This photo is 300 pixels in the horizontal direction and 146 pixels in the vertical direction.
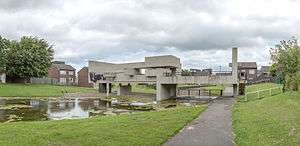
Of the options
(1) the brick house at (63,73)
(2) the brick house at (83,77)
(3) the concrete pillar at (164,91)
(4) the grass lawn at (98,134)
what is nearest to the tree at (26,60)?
(2) the brick house at (83,77)

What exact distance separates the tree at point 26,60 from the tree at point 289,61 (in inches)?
2042

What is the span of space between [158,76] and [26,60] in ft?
113

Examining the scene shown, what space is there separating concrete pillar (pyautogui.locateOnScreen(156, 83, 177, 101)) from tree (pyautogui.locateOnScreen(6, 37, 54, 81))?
32.3 metres

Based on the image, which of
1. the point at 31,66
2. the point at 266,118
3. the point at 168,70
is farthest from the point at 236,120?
the point at 31,66

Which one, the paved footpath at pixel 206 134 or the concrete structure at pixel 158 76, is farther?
the concrete structure at pixel 158 76

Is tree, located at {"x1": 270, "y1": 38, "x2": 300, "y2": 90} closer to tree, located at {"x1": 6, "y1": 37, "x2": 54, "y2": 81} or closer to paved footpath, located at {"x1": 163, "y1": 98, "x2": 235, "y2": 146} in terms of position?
paved footpath, located at {"x1": 163, "y1": 98, "x2": 235, "y2": 146}

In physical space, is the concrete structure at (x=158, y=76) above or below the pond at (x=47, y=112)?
above

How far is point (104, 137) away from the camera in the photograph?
15.6 m

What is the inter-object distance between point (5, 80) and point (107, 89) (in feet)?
92.8

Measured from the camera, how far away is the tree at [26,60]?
74.3m

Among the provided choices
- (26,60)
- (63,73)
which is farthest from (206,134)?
(63,73)

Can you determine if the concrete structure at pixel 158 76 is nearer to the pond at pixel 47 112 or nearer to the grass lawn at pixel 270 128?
the pond at pixel 47 112

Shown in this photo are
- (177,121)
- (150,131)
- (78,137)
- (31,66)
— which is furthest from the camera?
(31,66)

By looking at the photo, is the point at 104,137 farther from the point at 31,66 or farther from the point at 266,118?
the point at 31,66
